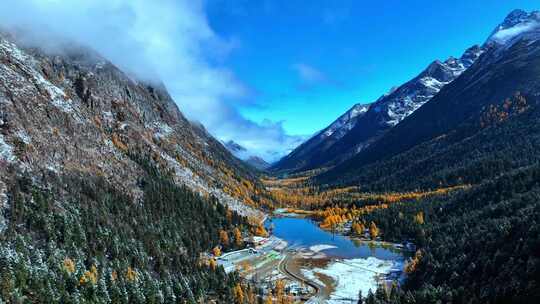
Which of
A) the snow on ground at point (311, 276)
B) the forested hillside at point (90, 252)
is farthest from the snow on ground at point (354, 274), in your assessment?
the forested hillside at point (90, 252)

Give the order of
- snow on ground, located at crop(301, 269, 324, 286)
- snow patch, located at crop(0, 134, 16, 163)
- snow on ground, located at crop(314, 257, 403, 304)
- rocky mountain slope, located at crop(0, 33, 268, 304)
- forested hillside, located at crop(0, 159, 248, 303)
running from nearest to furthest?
forested hillside, located at crop(0, 159, 248, 303), rocky mountain slope, located at crop(0, 33, 268, 304), snow patch, located at crop(0, 134, 16, 163), snow on ground, located at crop(314, 257, 403, 304), snow on ground, located at crop(301, 269, 324, 286)

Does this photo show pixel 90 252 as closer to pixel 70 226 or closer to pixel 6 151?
pixel 70 226

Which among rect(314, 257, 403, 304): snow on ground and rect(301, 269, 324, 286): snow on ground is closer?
rect(314, 257, 403, 304): snow on ground

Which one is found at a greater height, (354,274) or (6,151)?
(6,151)

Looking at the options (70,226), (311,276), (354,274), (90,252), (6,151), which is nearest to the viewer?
(90,252)

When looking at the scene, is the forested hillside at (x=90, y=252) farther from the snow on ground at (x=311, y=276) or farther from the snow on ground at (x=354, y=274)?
the snow on ground at (x=354, y=274)

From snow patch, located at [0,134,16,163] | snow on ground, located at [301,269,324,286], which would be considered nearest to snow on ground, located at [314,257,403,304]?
snow on ground, located at [301,269,324,286]

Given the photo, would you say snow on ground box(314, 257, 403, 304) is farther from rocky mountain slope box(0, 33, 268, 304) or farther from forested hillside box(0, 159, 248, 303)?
rocky mountain slope box(0, 33, 268, 304)

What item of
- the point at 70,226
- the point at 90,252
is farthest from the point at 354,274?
the point at 70,226

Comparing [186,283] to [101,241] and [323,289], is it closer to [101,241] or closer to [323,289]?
[101,241]
